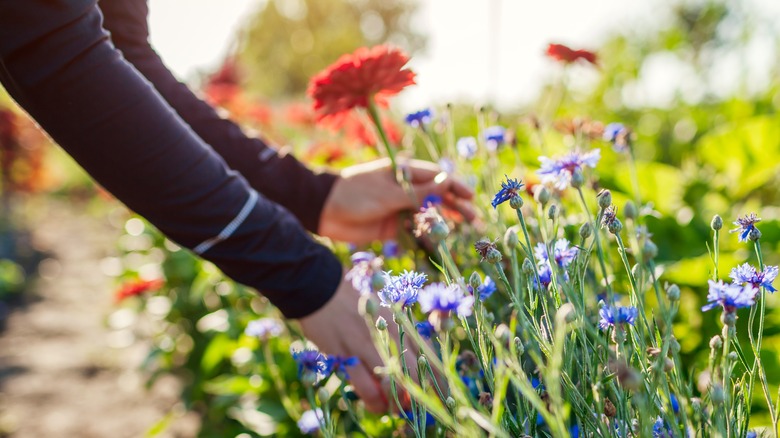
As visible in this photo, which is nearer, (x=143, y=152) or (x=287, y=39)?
(x=143, y=152)

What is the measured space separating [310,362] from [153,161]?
0.36 metres

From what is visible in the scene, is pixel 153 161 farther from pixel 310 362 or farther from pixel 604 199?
pixel 604 199

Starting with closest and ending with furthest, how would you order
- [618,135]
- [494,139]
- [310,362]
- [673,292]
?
[673,292], [310,362], [618,135], [494,139]

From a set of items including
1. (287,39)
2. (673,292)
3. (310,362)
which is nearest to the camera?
(673,292)

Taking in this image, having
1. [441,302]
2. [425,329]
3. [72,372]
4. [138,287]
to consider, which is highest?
[441,302]

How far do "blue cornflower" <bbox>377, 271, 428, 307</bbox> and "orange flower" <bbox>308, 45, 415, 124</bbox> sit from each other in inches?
20.7

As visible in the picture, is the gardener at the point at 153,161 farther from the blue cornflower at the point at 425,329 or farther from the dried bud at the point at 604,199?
the dried bud at the point at 604,199

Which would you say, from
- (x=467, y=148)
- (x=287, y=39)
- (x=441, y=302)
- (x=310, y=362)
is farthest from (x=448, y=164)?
(x=287, y=39)

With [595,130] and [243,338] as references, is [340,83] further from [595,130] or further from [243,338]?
[243,338]

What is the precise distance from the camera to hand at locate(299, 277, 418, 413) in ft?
3.34

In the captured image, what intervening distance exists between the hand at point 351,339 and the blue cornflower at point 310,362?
0.08 m

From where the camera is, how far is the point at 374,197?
137 cm

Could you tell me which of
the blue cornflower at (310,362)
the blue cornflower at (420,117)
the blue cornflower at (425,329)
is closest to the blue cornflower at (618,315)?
the blue cornflower at (425,329)

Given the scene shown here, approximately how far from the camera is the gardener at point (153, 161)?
88 cm
